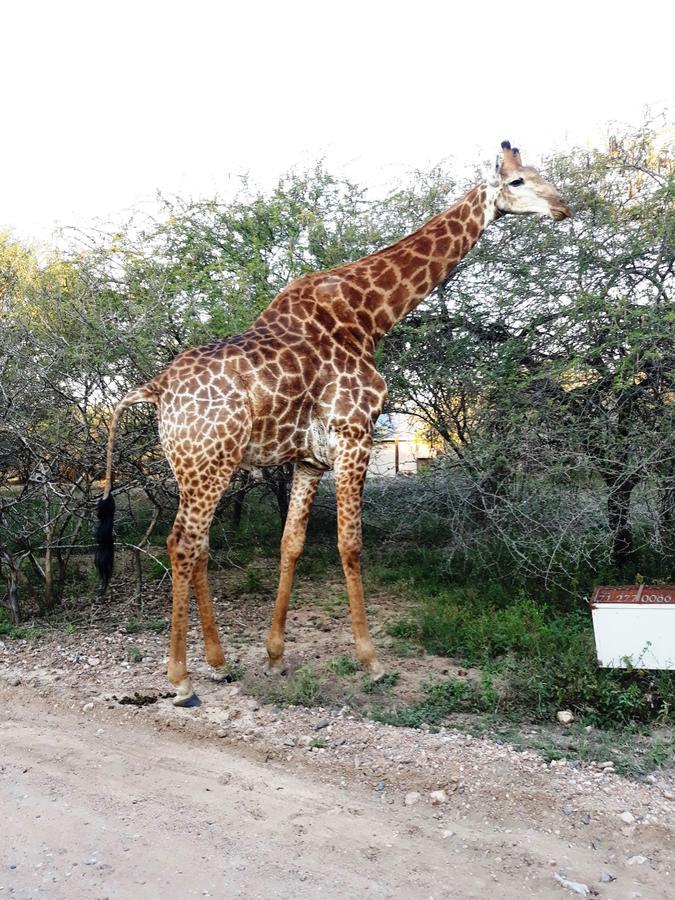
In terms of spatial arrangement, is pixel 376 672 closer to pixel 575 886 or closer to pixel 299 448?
pixel 299 448

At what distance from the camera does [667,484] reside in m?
6.28

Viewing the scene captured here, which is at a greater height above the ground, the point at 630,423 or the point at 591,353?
the point at 591,353

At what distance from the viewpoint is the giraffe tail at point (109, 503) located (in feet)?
17.0

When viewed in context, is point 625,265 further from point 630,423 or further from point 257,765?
point 257,765

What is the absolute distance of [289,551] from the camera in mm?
5551

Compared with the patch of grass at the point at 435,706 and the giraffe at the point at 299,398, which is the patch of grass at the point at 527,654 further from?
the giraffe at the point at 299,398

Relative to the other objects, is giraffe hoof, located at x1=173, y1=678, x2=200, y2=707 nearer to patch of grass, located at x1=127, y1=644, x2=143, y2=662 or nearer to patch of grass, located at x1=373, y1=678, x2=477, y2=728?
patch of grass, located at x1=127, y1=644, x2=143, y2=662

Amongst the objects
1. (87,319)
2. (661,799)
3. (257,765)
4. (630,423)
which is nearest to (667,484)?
(630,423)

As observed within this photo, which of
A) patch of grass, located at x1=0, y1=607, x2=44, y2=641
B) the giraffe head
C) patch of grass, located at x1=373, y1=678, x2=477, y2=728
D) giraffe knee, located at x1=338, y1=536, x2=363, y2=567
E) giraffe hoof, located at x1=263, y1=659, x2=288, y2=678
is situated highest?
the giraffe head

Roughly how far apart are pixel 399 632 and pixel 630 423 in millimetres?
2585

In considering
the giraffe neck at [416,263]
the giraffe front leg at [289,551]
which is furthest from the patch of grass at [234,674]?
the giraffe neck at [416,263]

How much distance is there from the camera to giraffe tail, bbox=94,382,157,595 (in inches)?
204

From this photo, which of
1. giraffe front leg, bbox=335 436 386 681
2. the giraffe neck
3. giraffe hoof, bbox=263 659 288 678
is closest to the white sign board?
giraffe front leg, bbox=335 436 386 681

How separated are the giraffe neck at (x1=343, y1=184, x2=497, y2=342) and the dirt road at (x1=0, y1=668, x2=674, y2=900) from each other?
2.87 meters
